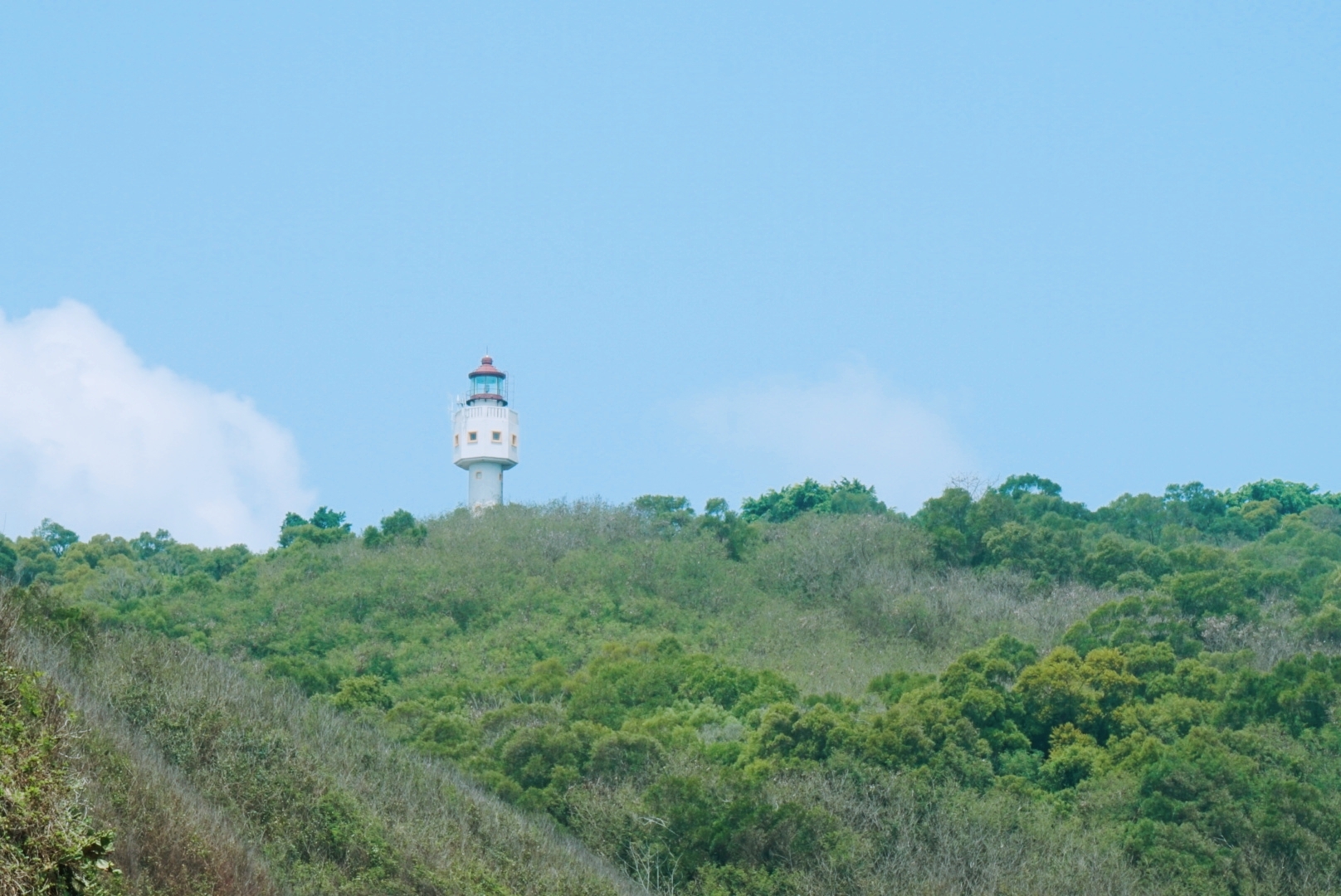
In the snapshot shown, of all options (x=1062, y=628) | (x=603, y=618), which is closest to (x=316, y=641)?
(x=603, y=618)

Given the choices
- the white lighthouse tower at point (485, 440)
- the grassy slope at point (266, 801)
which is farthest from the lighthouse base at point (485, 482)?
the grassy slope at point (266, 801)

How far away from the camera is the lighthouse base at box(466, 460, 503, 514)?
160 feet

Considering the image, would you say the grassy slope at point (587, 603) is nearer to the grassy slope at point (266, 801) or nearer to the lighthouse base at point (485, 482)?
the lighthouse base at point (485, 482)

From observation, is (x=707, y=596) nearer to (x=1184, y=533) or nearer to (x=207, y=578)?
(x=207, y=578)

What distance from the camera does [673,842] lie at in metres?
23.7

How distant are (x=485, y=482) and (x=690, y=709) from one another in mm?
20366

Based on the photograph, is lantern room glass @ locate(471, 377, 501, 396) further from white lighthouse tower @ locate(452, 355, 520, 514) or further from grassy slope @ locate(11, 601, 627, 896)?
grassy slope @ locate(11, 601, 627, 896)

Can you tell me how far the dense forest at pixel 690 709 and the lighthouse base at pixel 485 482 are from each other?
2887 millimetres

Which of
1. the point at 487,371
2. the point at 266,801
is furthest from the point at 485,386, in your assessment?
the point at 266,801

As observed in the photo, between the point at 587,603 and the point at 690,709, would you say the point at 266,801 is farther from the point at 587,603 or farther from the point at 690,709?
the point at 587,603

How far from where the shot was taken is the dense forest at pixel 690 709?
1956 cm

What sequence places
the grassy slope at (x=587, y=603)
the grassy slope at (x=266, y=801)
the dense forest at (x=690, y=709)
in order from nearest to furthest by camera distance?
the grassy slope at (x=266, y=801) < the dense forest at (x=690, y=709) < the grassy slope at (x=587, y=603)

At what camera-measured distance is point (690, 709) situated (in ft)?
97.5

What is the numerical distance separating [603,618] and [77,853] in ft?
101
